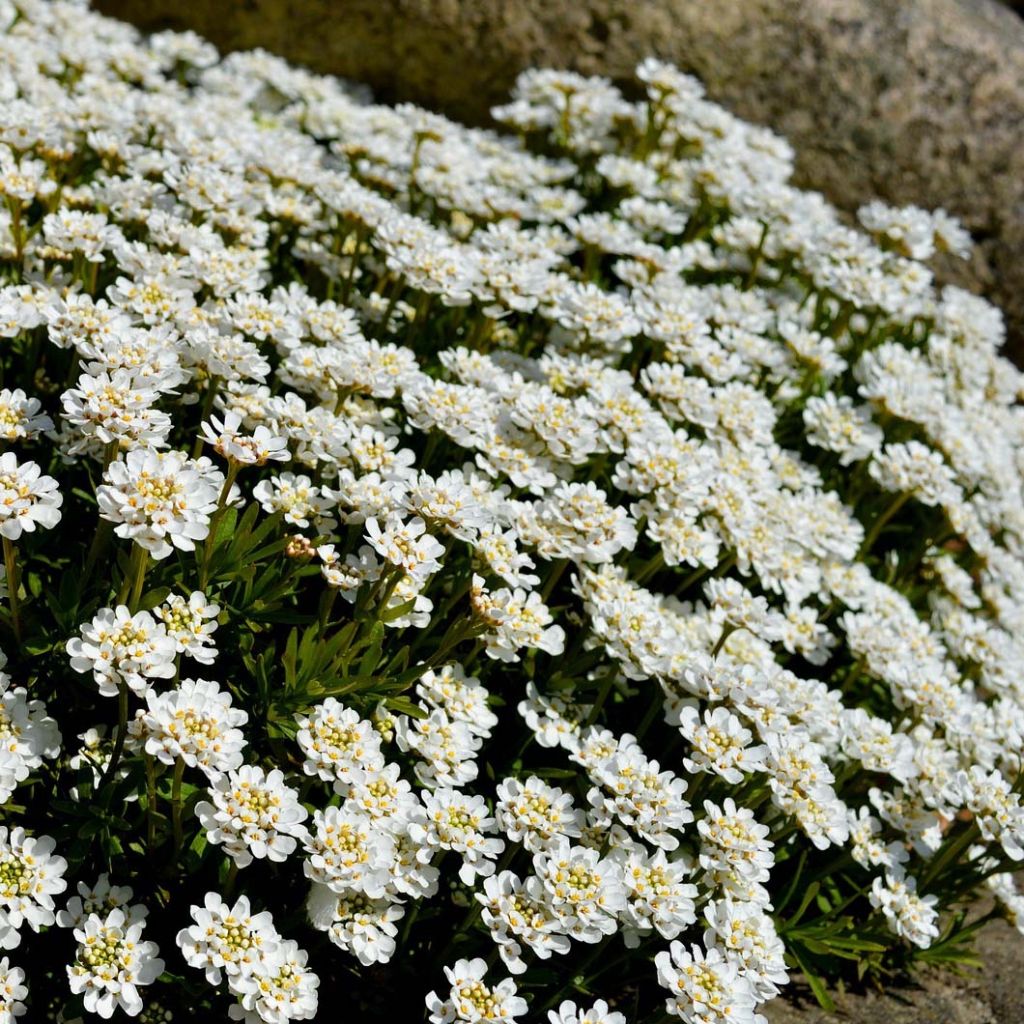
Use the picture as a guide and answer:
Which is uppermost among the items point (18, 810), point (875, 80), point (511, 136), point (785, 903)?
point (875, 80)

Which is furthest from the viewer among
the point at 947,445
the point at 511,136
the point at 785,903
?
the point at 511,136

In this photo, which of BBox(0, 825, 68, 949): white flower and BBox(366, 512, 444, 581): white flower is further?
BBox(366, 512, 444, 581): white flower

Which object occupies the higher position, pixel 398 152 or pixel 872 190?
pixel 872 190

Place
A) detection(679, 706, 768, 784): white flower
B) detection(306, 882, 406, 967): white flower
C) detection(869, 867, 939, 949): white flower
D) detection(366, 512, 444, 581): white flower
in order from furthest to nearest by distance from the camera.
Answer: detection(869, 867, 939, 949): white flower, detection(679, 706, 768, 784): white flower, detection(366, 512, 444, 581): white flower, detection(306, 882, 406, 967): white flower

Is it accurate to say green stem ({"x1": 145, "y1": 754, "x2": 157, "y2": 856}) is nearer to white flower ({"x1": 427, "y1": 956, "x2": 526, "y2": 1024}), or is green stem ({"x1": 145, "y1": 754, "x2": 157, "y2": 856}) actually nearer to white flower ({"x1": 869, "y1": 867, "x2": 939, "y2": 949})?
white flower ({"x1": 427, "y1": 956, "x2": 526, "y2": 1024})

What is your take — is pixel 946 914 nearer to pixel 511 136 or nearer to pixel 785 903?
pixel 785 903

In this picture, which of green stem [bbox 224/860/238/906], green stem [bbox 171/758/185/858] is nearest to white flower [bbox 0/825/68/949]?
green stem [bbox 171/758/185/858]

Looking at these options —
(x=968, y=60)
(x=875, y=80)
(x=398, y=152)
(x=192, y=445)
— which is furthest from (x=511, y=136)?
(x=192, y=445)

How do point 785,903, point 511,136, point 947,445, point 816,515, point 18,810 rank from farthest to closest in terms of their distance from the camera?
point 511,136 < point 947,445 < point 816,515 < point 785,903 < point 18,810

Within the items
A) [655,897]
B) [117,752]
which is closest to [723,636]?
→ [655,897]
